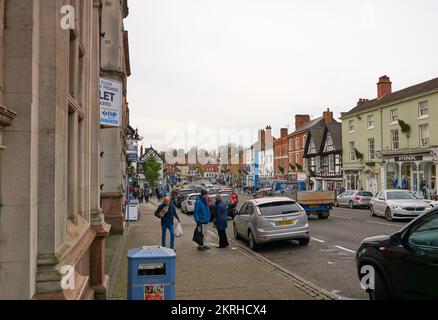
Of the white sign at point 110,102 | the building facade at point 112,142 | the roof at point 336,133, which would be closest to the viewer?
the white sign at point 110,102

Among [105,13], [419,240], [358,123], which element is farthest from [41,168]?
[358,123]

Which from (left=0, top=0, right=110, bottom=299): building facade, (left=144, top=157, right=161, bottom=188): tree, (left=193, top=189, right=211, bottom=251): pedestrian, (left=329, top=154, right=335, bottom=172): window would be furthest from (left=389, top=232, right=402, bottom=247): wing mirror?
(left=144, top=157, right=161, bottom=188): tree

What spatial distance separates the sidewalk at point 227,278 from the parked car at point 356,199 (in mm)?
18922

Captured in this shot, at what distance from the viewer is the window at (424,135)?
30.1 metres

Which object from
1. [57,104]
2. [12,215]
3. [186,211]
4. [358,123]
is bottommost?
[186,211]

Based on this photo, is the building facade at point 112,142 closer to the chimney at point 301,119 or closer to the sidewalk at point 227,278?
the sidewalk at point 227,278

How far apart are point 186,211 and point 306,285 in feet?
65.5

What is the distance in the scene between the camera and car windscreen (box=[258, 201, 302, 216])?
1204cm

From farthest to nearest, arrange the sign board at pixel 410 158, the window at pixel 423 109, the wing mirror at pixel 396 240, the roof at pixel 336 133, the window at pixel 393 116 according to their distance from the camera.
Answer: the roof at pixel 336 133
the window at pixel 393 116
the sign board at pixel 410 158
the window at pixel 423 109
the wing mirror at pixel 396 240

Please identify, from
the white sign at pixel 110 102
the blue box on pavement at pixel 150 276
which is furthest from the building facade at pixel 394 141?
the blue box on pavement at pixel 150 276

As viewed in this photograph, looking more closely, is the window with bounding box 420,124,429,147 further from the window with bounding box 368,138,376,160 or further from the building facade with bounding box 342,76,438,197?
the window with bounding box 368,138,376,160

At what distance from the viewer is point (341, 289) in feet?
24.6

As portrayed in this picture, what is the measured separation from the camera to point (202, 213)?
12.2 m
